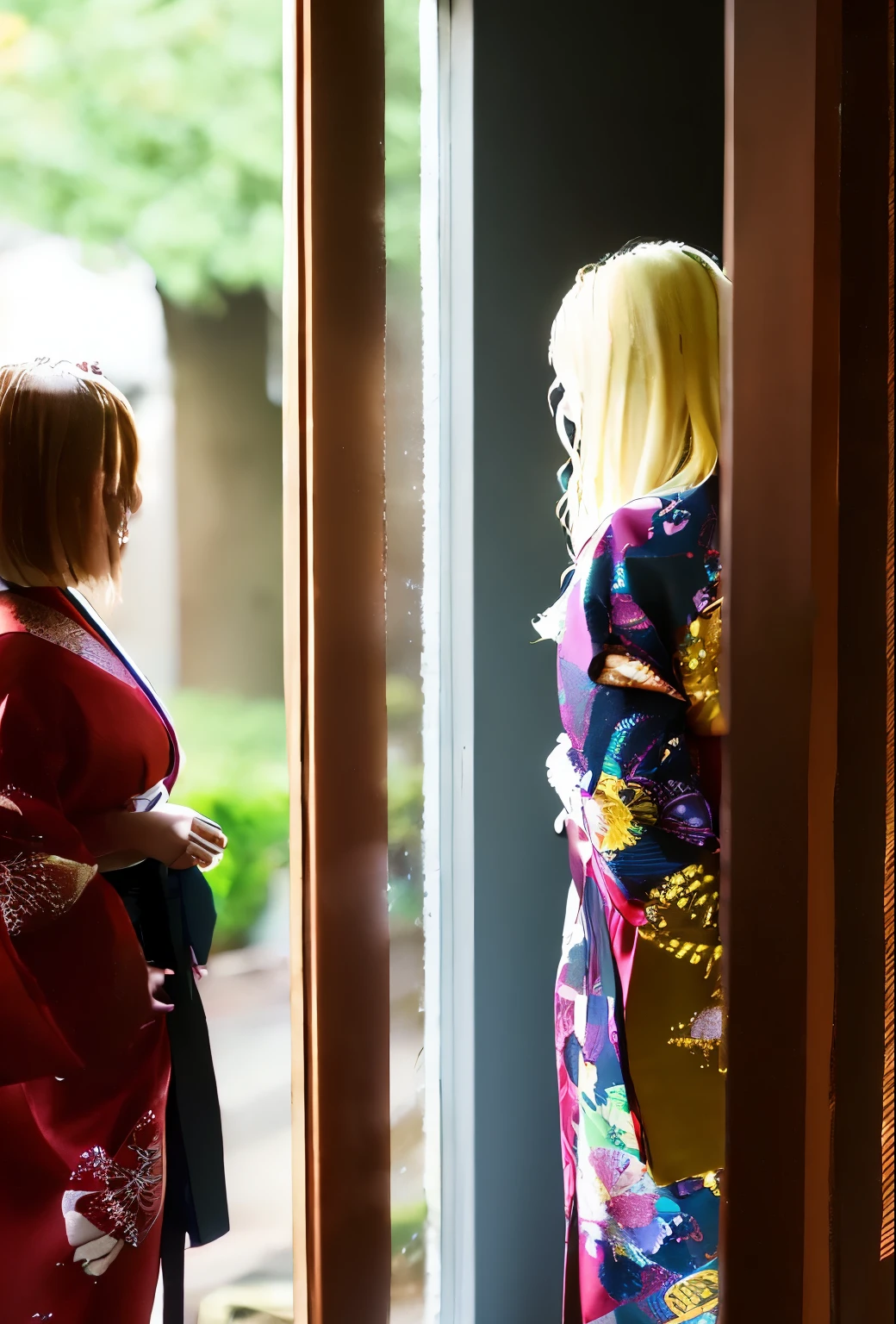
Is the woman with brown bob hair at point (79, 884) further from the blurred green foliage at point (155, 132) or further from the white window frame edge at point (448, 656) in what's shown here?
the white window frame edge at point (448, 656)

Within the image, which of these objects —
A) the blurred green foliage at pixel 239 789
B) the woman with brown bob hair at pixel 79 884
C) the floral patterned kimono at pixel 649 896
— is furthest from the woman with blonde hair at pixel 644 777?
the woman with brown bob hair at pixel 79 884

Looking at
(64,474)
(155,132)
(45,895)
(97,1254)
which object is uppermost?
(155,132)

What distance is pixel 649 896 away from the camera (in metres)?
0.91

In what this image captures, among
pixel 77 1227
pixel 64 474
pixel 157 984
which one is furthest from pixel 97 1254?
pixel 64 474

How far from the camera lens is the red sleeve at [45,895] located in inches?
29.1

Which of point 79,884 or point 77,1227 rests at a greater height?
point 79,884

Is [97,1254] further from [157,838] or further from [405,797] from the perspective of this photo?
[405,797]

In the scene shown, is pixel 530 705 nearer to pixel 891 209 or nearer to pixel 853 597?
pixel 853 597

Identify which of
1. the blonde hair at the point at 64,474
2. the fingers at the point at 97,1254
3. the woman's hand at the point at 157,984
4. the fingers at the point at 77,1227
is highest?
the blonde hair at the point at 64,474

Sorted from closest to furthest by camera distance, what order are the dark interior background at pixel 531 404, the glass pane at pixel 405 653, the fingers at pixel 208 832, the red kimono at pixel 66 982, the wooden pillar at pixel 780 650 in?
the wooden pillar at pixel 780 650, the red kimono at pixel 66 982, the fingers at pixel 208 832, the glass pane at pixel 405 653, the dark interior background at pixel 531 404

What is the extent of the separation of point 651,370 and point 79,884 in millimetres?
730

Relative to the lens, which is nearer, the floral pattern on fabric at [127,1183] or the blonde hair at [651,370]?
the floral pattern on fabric at [127,1183]

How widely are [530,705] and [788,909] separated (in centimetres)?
59

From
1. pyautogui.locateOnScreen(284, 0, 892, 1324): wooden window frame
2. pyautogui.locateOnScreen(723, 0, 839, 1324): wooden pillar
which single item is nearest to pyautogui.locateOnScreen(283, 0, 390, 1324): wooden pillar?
pyautogui.locateOnScreen(284, 0, 892, 1324): wooden window frame
